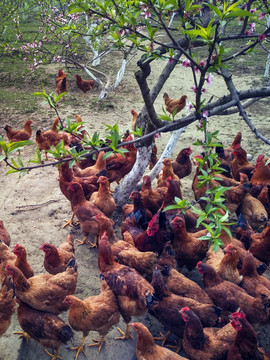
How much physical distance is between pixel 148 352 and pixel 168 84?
10971 millimetres

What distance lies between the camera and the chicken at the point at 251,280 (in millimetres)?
4098

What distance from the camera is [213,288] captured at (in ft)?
13.2

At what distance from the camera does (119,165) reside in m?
6.43

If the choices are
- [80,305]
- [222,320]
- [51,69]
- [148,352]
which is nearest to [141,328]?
[148,352]

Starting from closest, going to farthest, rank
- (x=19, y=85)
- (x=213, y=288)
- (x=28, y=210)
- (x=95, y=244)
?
1. (x=213, y=288)
2. (x=95, y=244)
3. (x=28, y=210)
4. (x=19, y=85)

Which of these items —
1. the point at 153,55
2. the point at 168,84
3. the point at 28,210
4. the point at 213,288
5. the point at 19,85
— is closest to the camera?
the point at 153,55

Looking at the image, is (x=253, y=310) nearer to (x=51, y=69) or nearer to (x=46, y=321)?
(x=46, y=321)

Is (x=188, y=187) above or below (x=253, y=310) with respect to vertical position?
above

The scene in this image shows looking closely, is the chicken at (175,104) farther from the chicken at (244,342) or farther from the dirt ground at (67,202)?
the chicken at (244,342)

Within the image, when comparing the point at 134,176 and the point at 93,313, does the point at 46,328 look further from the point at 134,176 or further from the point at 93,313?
the point at 134,176

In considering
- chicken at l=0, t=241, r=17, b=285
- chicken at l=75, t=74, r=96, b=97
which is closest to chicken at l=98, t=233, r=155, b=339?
chicken at l=0, t=241, r=17, b=285

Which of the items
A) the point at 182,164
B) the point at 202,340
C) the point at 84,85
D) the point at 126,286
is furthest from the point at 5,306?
the point at 84,85

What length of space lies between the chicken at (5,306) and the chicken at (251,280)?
287 cm

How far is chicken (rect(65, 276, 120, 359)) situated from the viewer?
376 cm
